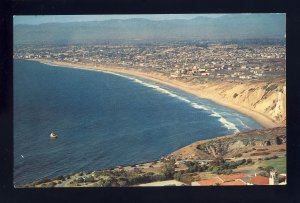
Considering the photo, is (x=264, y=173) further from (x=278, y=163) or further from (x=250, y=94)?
(x=250, y=94)

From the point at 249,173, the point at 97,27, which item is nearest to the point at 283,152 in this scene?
the point at 249,173

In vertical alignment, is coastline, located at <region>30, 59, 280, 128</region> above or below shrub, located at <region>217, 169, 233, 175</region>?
above

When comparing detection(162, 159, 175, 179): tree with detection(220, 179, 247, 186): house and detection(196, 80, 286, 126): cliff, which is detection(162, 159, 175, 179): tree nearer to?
detection(220, 179, 247, 186): house

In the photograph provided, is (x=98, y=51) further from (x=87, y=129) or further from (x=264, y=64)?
(x=264, y=64)


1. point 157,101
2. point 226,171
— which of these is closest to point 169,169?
point 226,171

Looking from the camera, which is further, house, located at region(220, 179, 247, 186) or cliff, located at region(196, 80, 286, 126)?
cliff, located at region(196, 80, 286, 126)

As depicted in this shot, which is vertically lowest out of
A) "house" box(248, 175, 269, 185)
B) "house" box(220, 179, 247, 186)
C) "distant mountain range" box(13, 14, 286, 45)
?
"house" box(220, 179, 247, 186)

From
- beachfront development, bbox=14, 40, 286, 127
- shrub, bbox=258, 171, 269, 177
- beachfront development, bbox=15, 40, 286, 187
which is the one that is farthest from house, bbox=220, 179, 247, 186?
beachfront development, bbox=14, 40, 286, 127
